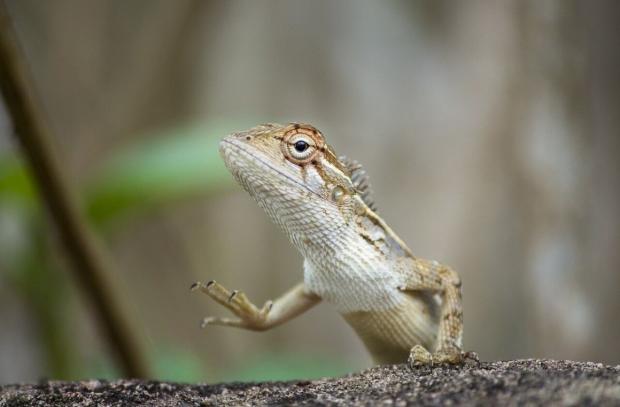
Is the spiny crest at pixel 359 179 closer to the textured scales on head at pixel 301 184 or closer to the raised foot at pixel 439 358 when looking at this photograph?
the textured scales on head at pixel 301 184

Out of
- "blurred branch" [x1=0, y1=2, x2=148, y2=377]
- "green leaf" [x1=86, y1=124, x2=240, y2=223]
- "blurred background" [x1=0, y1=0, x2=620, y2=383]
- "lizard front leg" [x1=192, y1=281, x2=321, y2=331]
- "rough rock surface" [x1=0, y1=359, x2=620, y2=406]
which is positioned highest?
"blurred background" [x1=0, y1=0, x2=620, y2=383]

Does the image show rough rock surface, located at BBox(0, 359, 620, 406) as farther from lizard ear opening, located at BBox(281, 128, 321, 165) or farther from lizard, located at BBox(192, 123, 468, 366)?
lizard ear opening, located at BBox(281, 128, 321, 165)

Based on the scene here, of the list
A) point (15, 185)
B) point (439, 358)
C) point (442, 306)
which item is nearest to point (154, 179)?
point (15, 185)

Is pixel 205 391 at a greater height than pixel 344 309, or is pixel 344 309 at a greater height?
pixel 344 309

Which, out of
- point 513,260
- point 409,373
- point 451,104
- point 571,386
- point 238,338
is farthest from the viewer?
point 238,338

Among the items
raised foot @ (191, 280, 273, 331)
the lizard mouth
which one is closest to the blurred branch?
the lizard mouth

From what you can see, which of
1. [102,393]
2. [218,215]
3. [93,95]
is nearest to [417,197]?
[218,215]

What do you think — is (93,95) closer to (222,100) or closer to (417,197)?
(222,100)
